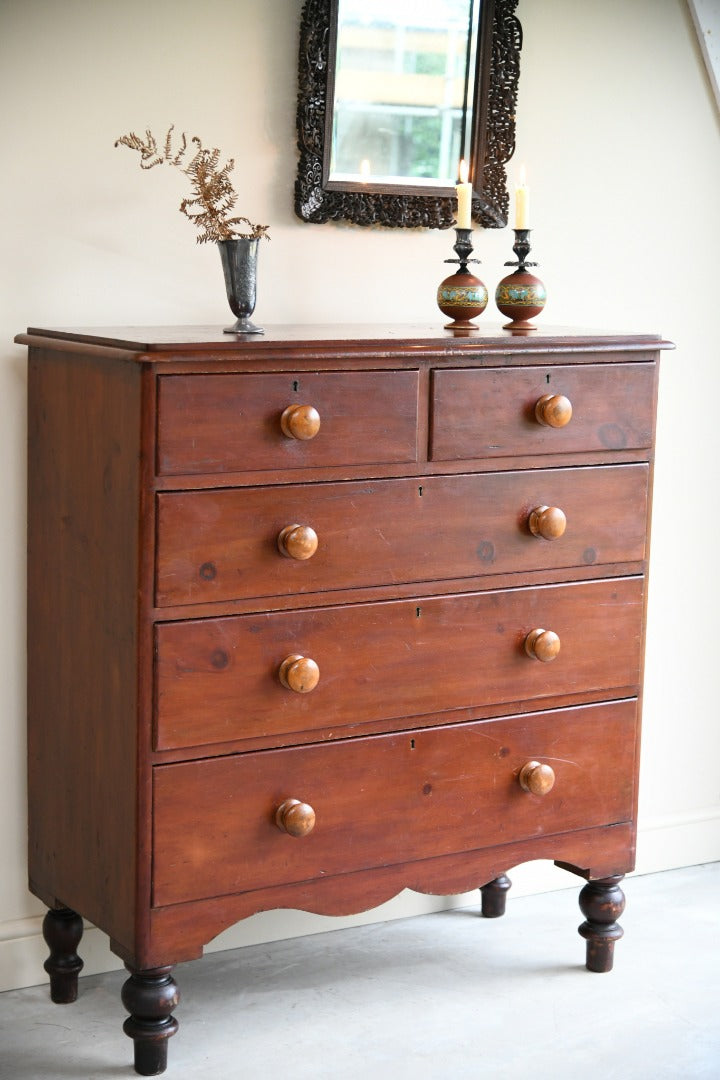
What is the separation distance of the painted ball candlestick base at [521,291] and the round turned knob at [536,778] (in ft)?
2.57

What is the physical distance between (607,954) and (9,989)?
3.62 feet

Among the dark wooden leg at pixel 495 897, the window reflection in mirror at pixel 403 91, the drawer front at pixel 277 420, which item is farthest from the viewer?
the dark wooden leg at pixel 495 897

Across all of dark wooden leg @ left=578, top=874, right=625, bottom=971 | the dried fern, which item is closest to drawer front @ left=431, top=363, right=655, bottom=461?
the dried fern

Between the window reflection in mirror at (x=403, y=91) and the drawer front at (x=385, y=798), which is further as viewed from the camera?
the window reflection in mirror at (x=403, y=91)

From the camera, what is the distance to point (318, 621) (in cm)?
227

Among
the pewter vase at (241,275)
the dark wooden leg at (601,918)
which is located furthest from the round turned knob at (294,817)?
the pewter vase at (241,275)

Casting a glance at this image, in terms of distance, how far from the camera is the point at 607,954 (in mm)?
2730

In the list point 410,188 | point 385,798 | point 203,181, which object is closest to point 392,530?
point 385,798

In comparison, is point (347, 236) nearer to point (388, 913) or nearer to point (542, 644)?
point (542, 644)

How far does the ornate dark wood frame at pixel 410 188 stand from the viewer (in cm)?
265

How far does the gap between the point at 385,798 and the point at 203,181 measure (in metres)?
1.10

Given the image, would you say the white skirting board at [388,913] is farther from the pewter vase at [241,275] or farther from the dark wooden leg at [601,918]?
the pewter vase at [241,275]

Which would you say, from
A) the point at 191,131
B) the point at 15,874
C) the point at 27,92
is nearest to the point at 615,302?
the point at 191,131

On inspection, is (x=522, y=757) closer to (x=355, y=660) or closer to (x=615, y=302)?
(x=355, y=660)
